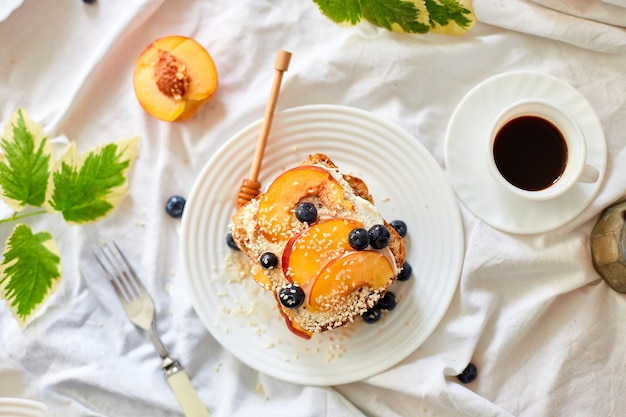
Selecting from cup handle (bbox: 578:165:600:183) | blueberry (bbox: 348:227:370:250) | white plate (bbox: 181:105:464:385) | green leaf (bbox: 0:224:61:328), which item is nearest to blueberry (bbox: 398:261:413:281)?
white plate (bbox: 181:105:464:385)

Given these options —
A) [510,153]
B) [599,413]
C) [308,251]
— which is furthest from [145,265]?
[599,413]

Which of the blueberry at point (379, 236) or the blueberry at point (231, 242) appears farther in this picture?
the blueberry at point (231, 242)

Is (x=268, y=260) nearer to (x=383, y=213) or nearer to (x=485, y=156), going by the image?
(x=383, y=213)

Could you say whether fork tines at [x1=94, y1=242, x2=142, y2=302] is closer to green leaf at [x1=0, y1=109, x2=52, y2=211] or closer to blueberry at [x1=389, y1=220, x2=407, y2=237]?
green leaf at [x1=0, y1=109, x2=52, y2=211]

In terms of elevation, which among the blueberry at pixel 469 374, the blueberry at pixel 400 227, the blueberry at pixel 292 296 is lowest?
the blueberry at pixel 469 374

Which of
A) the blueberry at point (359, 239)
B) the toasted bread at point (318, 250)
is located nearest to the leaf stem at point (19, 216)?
the toasted bread at point (318, 250)

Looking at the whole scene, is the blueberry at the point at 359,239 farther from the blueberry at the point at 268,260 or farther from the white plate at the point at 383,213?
the white plate at the point at 383,213

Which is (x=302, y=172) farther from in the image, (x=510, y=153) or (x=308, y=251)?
(x=510, y=153)
